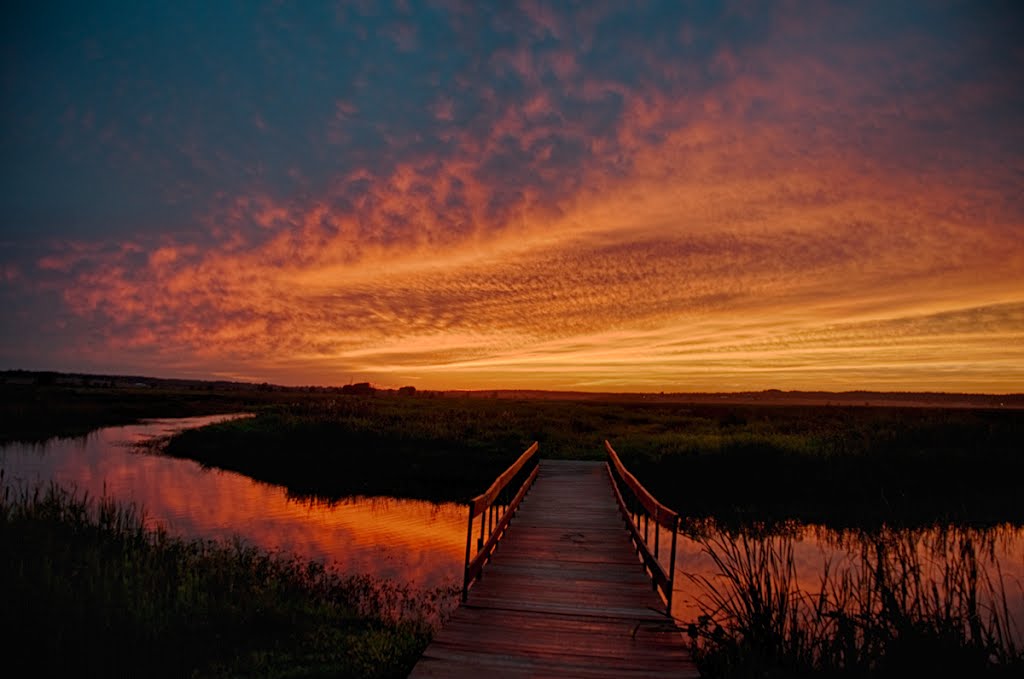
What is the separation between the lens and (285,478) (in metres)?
24.1

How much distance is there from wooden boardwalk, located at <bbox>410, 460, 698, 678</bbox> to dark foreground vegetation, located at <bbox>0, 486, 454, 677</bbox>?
1326 mm

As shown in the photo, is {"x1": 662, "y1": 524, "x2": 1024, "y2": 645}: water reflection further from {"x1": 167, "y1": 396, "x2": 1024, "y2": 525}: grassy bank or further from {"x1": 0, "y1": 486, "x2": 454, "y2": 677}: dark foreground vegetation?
{"x1": 0, "y1": 486, "x2": 454, "y2": 677}: dark foreground vegetation

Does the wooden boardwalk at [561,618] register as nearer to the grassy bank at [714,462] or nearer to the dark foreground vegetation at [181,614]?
the dark foreground vegetation at [181,614]

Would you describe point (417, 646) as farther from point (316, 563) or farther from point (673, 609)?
point (316, 563)

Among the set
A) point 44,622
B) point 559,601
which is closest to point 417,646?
point 559,601

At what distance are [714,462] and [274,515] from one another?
1701 cm

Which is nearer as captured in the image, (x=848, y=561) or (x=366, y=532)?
(x=848, y=561)

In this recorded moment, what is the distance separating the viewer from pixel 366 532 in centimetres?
1567

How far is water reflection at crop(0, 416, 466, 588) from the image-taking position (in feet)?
43.5

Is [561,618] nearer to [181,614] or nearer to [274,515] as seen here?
[181,614]

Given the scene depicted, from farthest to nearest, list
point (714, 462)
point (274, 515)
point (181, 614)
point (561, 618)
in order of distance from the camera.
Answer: point (714, 462) → point (274, 515) → point (181, 614) → point (561, 618)

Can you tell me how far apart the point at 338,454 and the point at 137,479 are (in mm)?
8414

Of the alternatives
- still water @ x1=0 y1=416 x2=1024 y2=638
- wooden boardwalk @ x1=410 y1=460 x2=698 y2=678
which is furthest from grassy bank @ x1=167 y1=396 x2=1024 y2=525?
wooden boardwalk @ x1=410 y1=460 x2=698 y2=678

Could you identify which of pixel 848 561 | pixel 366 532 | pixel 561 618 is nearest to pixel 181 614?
pixel 561 618
